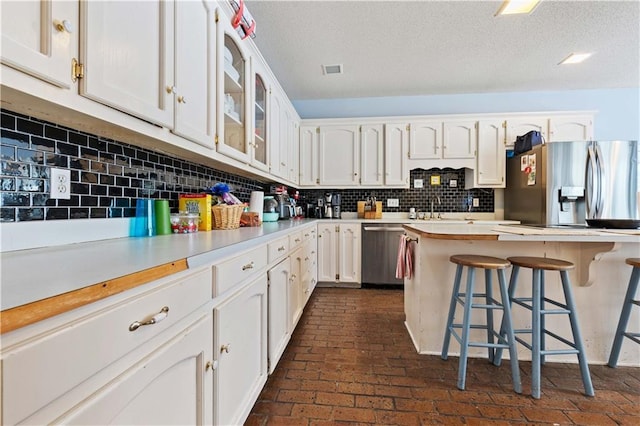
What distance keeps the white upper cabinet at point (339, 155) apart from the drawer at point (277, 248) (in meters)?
2.15

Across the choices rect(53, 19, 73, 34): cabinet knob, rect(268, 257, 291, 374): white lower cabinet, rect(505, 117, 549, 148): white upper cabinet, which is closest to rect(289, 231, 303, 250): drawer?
rect(268, 257, 291, 374): white lower cabinet

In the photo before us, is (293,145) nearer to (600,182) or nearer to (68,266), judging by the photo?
(68,266)

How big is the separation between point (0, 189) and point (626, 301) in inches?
118

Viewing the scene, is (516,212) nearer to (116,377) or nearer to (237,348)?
(237,348)

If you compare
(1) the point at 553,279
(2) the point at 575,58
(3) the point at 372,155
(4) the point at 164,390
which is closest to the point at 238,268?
(4) the point at 164,390

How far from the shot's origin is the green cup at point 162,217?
4.74 ft

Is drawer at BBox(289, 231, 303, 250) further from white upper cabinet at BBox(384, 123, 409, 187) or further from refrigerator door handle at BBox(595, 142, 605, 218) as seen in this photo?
refrigerator door handle at BBox(595, 142, 605, 218)

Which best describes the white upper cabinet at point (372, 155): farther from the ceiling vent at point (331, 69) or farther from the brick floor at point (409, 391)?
the brick floor at point (409, 391)

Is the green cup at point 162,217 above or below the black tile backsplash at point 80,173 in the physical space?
below

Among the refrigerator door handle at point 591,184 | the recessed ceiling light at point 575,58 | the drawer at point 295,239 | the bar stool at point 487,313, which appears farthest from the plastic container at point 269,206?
the recessed ceiling light at point 575,58

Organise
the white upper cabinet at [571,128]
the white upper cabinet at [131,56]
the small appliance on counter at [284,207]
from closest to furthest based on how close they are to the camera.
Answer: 1. the white upper cabinet at [131,56]
2. the small appliance on counter at [284,207]
3. the white upper cabinet at [571,128]

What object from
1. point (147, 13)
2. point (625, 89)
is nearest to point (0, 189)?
point (147, 13)

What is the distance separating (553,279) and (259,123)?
243cm

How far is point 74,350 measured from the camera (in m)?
0.46
